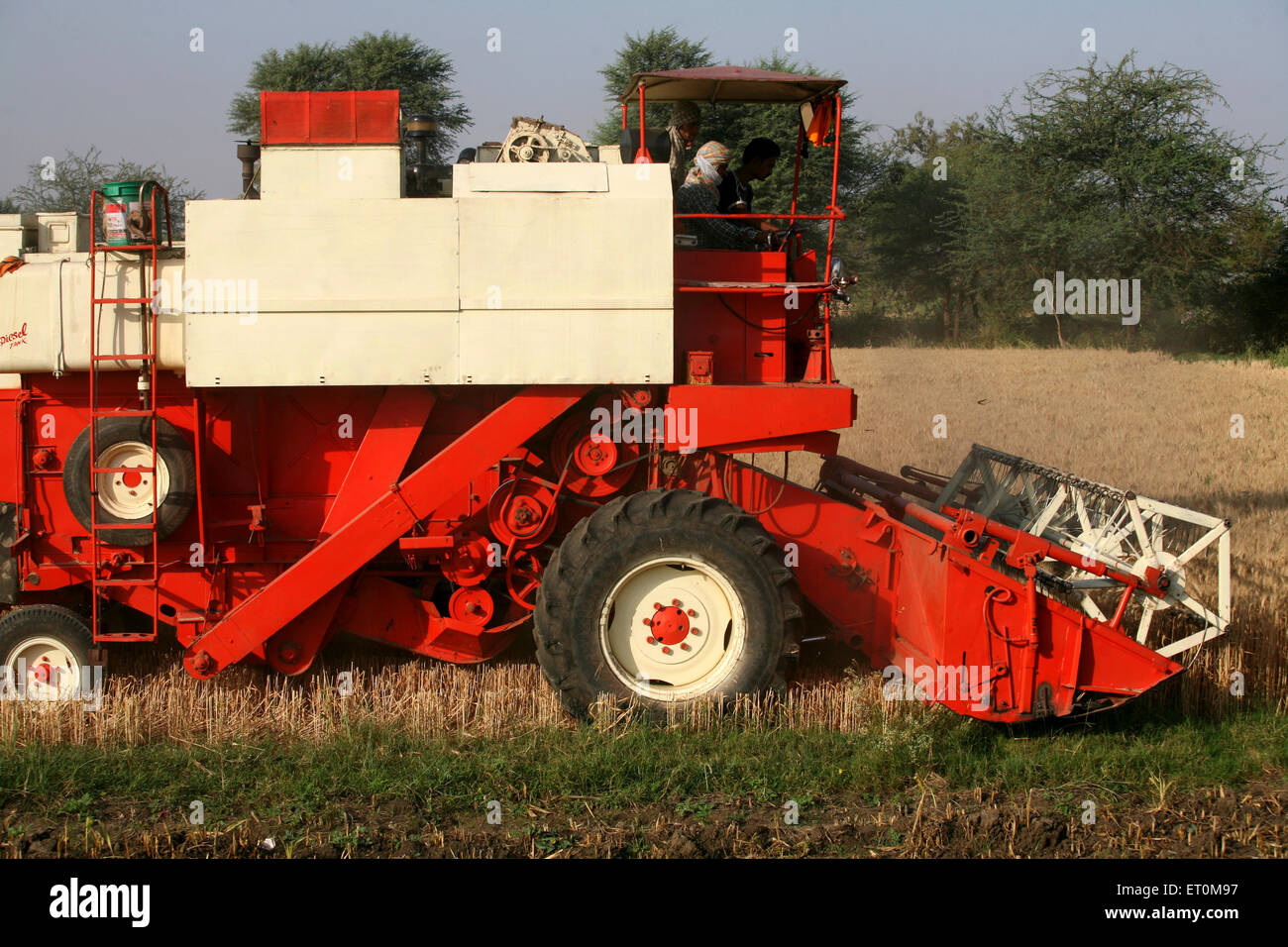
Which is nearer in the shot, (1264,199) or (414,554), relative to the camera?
(414,554)

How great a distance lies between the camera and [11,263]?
6.76 m

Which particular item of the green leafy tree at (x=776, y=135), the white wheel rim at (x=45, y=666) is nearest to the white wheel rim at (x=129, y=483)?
the white wheel rim at (x=45, y=666)

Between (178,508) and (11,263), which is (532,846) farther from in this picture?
(11,263)

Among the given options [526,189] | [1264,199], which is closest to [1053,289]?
[1264,199]

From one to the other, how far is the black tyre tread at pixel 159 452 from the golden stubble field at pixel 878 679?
0.95 meters

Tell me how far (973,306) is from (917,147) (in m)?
32.8

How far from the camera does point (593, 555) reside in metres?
6.36

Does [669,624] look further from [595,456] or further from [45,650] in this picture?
[45,650]

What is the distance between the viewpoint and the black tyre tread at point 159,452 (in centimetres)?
663

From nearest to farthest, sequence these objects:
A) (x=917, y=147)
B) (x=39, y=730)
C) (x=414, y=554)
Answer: (x=39, y=730) → (x=414, y=554) → (x=917, y=147)

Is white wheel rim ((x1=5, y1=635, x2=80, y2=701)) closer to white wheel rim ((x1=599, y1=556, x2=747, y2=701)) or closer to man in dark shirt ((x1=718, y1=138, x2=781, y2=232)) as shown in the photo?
white wheel rim ((x1=599, y1=556, x2=747, y2=701))

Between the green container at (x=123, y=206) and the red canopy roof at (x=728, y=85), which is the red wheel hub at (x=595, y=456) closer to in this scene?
the red canopy roof at (x=728, y=85)

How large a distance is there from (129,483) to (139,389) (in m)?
0.56

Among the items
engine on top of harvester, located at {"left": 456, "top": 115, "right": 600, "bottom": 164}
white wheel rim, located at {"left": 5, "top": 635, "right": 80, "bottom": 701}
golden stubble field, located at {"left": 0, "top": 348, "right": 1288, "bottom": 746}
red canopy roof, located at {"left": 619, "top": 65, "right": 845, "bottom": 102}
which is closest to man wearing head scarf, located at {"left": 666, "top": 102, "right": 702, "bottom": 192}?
red canopy roof, located at {"left": 619, "top": 65, "right": 845, "bottom": 102}
